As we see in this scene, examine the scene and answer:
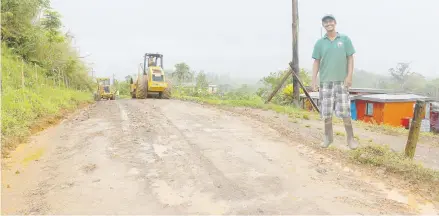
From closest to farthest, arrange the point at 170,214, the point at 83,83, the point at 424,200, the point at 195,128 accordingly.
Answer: the point at 170,214 < the point at 424,200 < the point at 195,128 < the point at 83,83

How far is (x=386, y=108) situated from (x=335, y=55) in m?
20.7

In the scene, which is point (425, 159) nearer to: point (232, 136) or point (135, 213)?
point (232, 136)

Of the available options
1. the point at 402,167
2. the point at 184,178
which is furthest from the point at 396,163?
the point at 184,178

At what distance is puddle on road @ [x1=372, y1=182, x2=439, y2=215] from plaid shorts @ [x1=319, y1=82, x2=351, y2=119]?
1.43 meters

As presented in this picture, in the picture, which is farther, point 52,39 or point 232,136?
point 52,39

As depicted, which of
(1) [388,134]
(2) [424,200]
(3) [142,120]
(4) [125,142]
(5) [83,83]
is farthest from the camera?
(5) [83,83]

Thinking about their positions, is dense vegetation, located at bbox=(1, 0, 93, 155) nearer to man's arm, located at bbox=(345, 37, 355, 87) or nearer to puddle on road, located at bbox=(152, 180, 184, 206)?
puddle on road, located at bbox=(152, 180, 184, 206)

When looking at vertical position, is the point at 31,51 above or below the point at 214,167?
above

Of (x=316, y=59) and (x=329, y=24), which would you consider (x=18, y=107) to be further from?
(x=329, y=24)

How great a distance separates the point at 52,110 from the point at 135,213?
847cm

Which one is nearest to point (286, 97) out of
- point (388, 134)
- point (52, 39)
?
point (388, 134)

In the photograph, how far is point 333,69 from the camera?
17.9 ft

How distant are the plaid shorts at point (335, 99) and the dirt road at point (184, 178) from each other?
75 cm

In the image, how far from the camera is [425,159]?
26.6 feet
